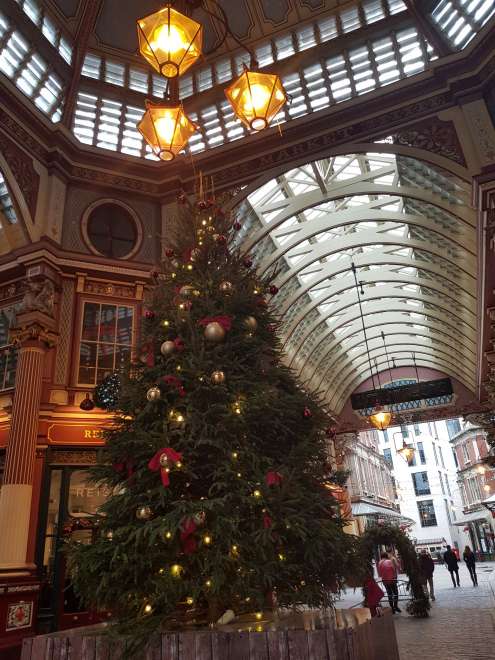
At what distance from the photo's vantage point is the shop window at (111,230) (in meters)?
11.3

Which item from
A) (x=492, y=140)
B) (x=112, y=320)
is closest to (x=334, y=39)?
(x=492, y=140)

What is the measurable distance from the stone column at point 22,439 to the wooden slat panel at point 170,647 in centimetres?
575

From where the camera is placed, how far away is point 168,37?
457cm

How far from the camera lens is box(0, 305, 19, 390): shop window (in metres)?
10.5

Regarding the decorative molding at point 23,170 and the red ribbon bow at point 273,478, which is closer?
the red ribbon bow at point 273,478

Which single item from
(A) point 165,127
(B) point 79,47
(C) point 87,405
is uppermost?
(B) point 79,47

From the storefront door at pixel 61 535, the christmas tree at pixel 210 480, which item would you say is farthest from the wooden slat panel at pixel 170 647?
the storefront door at pixel 61 535

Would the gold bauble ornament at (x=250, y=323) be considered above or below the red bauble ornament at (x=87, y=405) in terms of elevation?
below

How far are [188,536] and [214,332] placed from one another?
1707 mm

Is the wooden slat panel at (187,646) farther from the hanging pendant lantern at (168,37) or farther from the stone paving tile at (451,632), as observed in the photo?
the hanging pendant lantern at (168,37)

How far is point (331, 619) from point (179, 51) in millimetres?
5077

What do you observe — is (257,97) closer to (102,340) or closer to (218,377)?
(218,377)

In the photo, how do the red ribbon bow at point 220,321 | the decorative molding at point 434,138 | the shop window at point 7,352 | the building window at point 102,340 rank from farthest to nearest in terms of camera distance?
the shop window at point 7,352 < the building window at point 102,340 < the decorative molding at point 434,138 < the red ribbon bow at point 220,321

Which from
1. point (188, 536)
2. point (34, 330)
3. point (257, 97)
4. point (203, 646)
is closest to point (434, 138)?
point (257, 97)
